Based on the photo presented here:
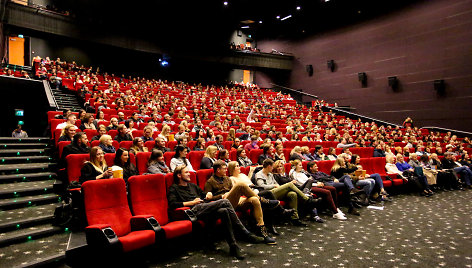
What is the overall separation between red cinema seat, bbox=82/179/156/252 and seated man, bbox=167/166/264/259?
14.1 inches

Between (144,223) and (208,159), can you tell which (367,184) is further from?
(144,223)

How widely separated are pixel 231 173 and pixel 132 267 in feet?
4.29

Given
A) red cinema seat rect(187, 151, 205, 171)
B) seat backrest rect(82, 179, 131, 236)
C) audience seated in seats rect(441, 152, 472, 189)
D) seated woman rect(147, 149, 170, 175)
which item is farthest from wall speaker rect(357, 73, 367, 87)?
seat backrest rect(82, 179, 131, 236)

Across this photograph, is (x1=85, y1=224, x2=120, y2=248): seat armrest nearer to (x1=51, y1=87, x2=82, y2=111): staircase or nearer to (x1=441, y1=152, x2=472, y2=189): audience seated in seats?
(x1=51, y1=87, x2=82, y2=111): staircase

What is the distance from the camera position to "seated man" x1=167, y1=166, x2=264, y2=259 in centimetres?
218

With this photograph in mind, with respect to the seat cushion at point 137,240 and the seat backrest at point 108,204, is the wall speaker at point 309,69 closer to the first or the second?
the seat backrest at point 108,204

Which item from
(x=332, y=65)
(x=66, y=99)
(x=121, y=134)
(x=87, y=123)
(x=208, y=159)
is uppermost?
(x=332, y=65)

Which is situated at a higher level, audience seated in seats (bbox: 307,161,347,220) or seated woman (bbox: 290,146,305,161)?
seated woman (bbox: 290,146,305,161)

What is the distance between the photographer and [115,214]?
6.66ft

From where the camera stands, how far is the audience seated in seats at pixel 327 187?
10.3 ft

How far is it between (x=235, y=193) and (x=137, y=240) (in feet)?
3.23

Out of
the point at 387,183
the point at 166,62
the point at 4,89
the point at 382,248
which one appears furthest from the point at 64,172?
the point at 166,62

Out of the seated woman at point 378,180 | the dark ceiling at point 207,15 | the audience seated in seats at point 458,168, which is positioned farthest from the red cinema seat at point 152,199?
the dark ceiling at point 207,15

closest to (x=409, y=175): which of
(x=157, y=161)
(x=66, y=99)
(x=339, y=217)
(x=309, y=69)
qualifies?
(x=339, y=217)
